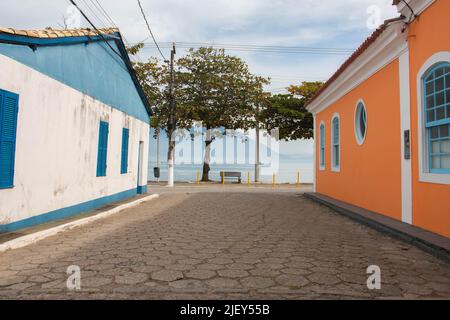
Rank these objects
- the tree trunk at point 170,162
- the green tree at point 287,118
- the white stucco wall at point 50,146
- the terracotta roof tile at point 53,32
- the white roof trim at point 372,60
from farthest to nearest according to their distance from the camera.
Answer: the green tree at point 287,118, the tree trunk at point 170,162, the white roof trim at point 372,60, the white stucco wall at point 50,146, the terracotta roof tile at point 53,32

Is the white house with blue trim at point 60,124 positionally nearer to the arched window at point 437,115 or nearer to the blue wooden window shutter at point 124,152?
the blue wooden window shutter at point 124,152

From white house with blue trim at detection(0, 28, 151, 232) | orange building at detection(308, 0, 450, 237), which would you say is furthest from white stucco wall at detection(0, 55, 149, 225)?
orange building at detection(308, 0, 450, 237)

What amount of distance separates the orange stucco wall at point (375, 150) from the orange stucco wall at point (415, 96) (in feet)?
2.15

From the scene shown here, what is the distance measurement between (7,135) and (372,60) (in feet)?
25.9

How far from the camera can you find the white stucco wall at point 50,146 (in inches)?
220

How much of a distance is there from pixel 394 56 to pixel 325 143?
6.00m

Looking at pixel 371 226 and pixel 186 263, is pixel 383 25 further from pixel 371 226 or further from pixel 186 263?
pixel 186 263

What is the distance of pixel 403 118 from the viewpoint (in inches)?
246

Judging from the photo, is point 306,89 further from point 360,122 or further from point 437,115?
point 437,115

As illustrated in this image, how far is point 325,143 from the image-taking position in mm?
12438

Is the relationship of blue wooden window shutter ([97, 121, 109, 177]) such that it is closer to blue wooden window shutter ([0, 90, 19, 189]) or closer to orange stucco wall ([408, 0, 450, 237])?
blue wooden window shutter ([0, 90, 19, 189])

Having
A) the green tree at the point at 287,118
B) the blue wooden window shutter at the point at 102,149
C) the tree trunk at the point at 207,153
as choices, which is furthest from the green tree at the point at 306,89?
the blue wooden window shutter at the point at 102,149

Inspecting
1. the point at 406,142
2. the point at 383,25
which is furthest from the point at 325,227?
the point at 383,25

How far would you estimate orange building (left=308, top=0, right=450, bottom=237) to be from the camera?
5160 millimetres
